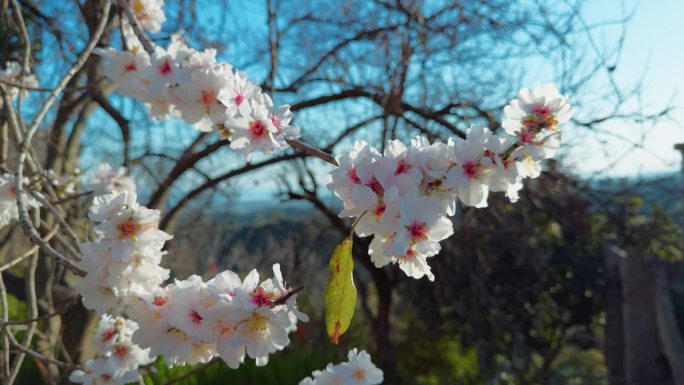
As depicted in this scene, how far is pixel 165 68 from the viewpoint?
1.18m

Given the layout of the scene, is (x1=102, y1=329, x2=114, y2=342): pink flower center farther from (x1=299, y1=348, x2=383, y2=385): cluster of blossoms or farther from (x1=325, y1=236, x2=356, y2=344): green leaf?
(x1=325, y1=236, x2=356, y2=344): green leaf

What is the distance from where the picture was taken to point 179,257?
570 centimetres

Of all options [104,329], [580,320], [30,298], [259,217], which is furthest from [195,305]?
[259,217]

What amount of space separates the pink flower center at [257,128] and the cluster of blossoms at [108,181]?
1.25 m

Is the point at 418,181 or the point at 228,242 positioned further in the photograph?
the point at 228,242

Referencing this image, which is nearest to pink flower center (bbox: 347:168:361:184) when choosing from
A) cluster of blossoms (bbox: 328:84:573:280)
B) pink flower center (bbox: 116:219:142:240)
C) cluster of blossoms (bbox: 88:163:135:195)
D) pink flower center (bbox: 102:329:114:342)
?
cluster of blossoms (bbox: 328:84:573:280)

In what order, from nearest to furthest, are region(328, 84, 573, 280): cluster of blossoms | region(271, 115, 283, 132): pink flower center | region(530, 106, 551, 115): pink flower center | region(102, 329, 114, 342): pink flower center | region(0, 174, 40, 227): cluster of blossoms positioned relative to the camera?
1. region(328, 84, 573, 280): cluster of blossoms
2. region(530, 106, 551, 115): pink flower center
3. region(271, 115, 283, 132): pink flower center
4. region(0, 174, 40, 227): cluster of blossoms
5. region(102, 329, 114, 342): pink flower center

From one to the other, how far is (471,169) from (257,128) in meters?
0.35

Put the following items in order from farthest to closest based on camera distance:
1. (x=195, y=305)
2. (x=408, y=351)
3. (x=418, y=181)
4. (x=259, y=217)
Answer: (x=259, y=217)
(x=408, y=351)
(x=195, y=305)
(x=418, y=181)

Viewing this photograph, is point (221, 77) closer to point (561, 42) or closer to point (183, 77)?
point (183, 77)

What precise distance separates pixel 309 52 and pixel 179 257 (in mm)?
2905

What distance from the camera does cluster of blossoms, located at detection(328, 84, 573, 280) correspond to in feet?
2.55

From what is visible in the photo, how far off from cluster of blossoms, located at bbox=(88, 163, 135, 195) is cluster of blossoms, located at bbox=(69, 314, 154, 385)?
0.72m

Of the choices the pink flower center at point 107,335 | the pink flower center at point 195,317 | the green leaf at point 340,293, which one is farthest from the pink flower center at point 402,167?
the pink flower center at point 107,335
